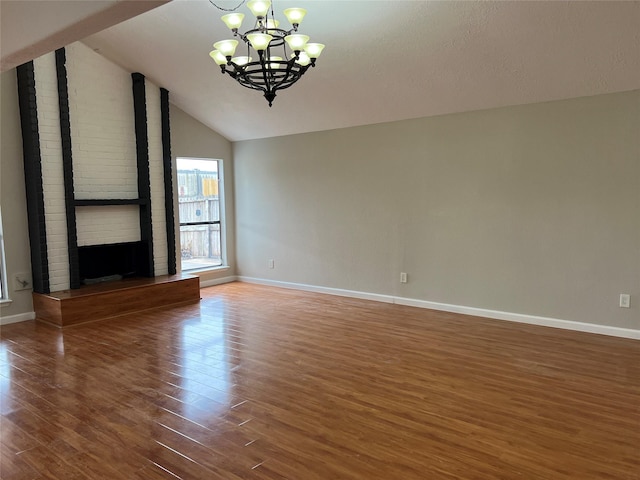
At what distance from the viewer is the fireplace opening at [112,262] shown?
551 centimetres

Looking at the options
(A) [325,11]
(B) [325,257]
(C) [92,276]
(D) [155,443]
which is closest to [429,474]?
(D) [155,443]

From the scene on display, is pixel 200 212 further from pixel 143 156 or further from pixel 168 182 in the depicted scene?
pixel 143 156

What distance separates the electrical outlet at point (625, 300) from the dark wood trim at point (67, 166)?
18.4 ft

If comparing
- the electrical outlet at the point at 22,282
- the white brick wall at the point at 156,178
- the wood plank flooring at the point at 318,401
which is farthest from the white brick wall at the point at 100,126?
the wood plank flooring at the point at 318,401

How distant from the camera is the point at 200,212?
22.7 ft

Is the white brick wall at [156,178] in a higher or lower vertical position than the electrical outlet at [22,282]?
higher

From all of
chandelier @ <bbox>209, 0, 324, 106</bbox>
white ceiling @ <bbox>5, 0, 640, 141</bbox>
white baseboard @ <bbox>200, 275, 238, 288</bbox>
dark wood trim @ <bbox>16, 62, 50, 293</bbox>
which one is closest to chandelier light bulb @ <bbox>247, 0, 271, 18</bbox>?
chandelier @ <bbox>209, 0, 324, 106</bbox>

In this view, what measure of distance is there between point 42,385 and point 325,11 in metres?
3.68

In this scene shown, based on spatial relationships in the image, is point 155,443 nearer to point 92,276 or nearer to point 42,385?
point 42,385

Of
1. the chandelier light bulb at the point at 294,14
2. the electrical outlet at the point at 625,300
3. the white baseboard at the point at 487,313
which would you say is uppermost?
the chandelier light bulb at the point at 294,14

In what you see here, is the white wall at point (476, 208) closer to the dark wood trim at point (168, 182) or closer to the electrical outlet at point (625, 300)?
the electrical outlet at point (625, 300)

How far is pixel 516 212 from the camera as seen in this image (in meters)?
4.62

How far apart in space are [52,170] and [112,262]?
1.37 m

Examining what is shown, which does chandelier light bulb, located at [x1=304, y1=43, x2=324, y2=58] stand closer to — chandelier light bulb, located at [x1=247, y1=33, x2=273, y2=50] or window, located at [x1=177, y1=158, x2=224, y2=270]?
chandelier light bulb, located at [x1=247, y1=33, x2=273, y2=50]
